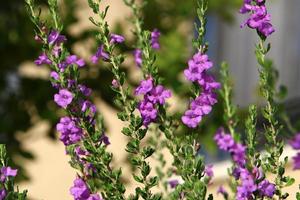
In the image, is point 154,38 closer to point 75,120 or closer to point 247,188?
point 75,120

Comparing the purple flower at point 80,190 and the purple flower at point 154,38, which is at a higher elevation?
the purple flower at point 154,38

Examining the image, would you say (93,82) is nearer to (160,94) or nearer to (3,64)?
(3,64)

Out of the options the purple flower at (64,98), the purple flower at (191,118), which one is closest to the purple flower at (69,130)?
the purple flower at (64,98)

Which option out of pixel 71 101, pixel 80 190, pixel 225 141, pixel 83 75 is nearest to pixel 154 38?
pixel 225 141

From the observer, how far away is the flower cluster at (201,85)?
10.1 ft

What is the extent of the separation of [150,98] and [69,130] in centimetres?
33

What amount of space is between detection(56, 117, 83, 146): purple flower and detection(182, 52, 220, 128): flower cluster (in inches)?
15.7

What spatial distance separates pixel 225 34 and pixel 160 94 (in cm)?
741

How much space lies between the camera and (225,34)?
10.4 meters

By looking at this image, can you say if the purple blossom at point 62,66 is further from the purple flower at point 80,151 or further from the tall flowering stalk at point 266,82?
the tall flowering stalk at point 266,82

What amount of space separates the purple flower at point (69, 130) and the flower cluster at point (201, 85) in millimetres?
398

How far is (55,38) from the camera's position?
312cm

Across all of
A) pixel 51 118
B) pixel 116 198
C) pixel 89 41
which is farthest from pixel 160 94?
pixel 89 41

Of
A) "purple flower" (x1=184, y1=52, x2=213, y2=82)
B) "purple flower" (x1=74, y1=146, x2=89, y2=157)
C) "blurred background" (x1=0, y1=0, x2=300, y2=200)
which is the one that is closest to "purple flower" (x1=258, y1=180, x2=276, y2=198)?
"purple flower" (x1=184, y1=52, x2=213, y2=82)
